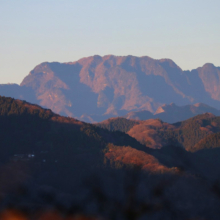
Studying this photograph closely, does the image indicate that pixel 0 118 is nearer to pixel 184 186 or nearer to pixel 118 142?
pixel 118 142

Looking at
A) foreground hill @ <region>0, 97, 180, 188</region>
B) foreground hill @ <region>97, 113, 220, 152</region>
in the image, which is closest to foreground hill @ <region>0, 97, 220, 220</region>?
foreground hill @ <region>0, 97, 180, 188</region>

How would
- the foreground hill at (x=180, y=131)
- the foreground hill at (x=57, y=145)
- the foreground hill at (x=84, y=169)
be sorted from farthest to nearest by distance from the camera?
the foreground hill at (x=180, y=131)
the foreground hill at (x=57, y=145)
the foreground hill at (x=84, y=169)

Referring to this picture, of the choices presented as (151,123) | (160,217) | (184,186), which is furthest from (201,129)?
(160,217)

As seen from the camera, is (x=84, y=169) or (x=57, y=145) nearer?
(x=84, y=169)

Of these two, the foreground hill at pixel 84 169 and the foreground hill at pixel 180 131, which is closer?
the foreground hill at pixel 84 169

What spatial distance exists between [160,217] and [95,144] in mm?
64521

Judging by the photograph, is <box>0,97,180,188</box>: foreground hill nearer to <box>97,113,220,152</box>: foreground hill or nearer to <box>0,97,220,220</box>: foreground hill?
<box>0,97,220,220</box>: foreground hill

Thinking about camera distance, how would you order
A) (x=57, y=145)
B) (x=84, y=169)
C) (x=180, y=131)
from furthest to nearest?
(x=180, y=131) < (x=57, y=145) < (x=84, y=169)

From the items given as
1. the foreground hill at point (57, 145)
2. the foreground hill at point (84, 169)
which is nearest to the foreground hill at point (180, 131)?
the foreground hill at point (84, 169)

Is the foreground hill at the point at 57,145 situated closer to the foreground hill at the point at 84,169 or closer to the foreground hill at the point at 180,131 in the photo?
the foreground hill at the point at 84,169

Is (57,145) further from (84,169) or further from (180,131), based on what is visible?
(180,131)

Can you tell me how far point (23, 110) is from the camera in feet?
279

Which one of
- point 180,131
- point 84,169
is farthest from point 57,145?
point 180,131

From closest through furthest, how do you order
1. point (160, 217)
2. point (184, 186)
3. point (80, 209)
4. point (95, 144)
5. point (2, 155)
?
point (80, 209) < point (160, 217) < point (184, 186) < point (2, 155) < point (95, 144)
